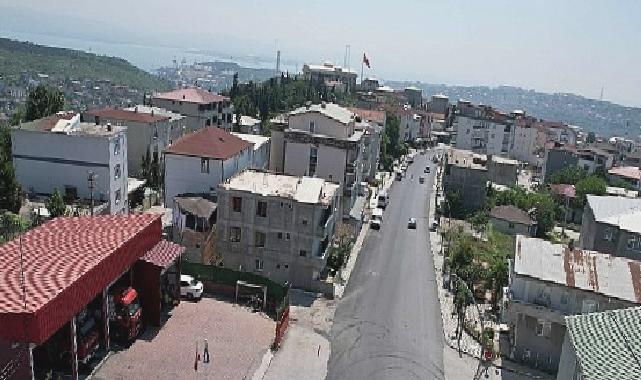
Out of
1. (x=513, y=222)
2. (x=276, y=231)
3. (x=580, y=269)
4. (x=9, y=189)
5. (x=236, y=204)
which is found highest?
(x=236, y=204)

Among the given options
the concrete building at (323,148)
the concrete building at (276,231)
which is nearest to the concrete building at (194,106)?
the concrete building at (323,148)

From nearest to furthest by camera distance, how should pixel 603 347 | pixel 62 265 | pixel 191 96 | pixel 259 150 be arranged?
1. pixel 603 347
2. pixel 62 265
3. pixel 259 150
4. pixel 191 96

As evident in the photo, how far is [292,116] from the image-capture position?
5072 centimetres

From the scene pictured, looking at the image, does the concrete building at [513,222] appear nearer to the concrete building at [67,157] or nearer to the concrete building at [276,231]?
the concrete building at [276,231]

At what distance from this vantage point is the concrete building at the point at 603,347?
18.2m

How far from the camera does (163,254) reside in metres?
29.2

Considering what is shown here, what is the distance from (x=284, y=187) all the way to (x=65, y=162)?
18.1 m

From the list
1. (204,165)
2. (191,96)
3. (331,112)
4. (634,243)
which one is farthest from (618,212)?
(191,96)

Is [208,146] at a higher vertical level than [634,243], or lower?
higher

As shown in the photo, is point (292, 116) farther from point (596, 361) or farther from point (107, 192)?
point (596, 361)

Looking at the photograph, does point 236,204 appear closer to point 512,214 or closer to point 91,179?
point 91,179

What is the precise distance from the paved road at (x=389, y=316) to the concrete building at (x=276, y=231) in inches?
135

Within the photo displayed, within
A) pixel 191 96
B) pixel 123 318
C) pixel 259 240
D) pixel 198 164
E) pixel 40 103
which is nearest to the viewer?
pixel 123 318

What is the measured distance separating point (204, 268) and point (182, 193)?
11944 millimetres
